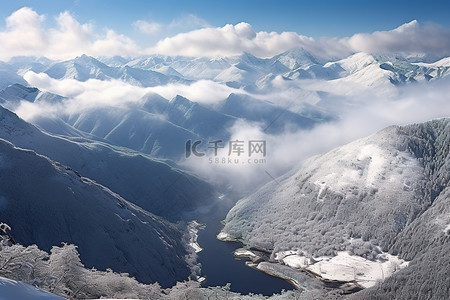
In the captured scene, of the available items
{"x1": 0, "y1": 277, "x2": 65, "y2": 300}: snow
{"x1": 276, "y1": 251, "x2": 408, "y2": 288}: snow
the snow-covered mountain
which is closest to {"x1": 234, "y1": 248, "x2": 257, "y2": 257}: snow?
the snow-covered mountain


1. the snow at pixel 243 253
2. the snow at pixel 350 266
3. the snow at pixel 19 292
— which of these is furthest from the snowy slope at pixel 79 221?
the snow at pixel 19 292

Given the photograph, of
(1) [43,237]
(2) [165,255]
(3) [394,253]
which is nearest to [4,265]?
(1) [43,237]

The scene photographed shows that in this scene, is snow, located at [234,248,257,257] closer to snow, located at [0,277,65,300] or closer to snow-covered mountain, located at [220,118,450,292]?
snow-covered mountain, located at [220,118,450,292]

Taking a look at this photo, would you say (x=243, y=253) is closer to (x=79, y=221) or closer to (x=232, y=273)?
(x=232, y=273)

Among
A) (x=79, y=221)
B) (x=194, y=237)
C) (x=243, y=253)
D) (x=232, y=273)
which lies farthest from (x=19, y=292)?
(x=194, y=237)

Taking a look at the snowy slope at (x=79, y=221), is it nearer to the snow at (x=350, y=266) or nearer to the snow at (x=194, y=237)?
the snow at (x=194, y=237)
